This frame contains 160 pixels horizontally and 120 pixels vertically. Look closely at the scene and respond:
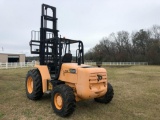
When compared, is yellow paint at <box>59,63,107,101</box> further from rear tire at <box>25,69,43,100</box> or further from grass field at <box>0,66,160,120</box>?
rear tire at <box>25,69,43,100</box>

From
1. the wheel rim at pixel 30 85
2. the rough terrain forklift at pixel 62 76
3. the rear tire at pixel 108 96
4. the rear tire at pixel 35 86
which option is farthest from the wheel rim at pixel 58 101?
the wheel rim at pixel 30 85

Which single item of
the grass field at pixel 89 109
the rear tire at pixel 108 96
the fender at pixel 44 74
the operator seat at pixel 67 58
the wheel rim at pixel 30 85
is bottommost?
the grass field at pixel 89 109

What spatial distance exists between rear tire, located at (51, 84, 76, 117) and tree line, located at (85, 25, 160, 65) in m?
60.4

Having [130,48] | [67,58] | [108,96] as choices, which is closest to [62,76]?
[67,58]

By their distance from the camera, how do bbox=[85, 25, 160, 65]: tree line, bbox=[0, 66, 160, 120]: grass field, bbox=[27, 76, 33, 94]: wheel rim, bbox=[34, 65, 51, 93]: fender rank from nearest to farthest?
bbox=[0, 66, 160, 120]: grass field
bbox=[34, 65, 51, 93]: fender
bbox=[27, 76, 33, 94]: wheel rim
bbox=[85, 25, 160, 65]: tree line

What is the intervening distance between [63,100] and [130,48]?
79867mm

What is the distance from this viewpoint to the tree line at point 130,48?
2687 inches

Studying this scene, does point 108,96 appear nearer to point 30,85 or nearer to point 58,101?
point 58,101

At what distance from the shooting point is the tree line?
68.2m

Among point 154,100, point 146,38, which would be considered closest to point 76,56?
point 154,100

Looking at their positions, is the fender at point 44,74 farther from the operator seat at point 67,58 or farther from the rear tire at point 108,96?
the rear tire at point 108,96

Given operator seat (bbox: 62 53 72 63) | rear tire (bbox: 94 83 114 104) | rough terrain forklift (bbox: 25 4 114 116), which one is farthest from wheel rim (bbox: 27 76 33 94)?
rear tire (bbox: 94 83 114 104)

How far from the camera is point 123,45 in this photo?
88562mm

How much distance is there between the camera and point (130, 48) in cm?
8388
